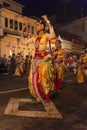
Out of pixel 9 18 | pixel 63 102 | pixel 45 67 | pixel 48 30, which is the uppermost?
pixel 9 18

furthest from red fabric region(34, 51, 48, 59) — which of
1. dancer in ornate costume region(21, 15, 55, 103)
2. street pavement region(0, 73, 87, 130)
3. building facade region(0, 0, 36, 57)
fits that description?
building facade region(0, 0, 36, 57)

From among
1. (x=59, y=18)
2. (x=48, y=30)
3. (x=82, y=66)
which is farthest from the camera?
(x=59, y=18)

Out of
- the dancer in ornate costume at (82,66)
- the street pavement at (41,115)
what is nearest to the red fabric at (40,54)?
the street pavement at (41,115)

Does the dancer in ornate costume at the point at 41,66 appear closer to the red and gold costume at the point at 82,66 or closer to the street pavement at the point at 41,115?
the street pavement at the point at 41,115

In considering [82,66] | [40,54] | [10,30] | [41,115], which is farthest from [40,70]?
[10,30]

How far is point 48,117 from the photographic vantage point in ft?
22.2

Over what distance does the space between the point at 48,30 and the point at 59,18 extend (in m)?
54.7

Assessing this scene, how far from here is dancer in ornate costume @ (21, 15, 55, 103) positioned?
8719 millimetres

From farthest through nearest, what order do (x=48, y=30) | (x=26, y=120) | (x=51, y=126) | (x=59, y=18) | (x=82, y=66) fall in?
(x=59, y=18)
(x=82, y=66)
(x=48, y=30)
(x=26, y=120)
(x=51, y=126)

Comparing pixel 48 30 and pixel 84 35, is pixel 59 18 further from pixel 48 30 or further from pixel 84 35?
pixel 48 30

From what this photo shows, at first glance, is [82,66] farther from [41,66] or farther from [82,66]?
[41,66]

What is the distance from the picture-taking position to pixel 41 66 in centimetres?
880

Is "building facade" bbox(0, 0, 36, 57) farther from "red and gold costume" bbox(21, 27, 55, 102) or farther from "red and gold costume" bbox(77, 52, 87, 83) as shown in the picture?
"red and gold costume" bbox(21, 27, 55, 102)

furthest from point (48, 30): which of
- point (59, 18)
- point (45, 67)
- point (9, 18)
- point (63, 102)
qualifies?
point (59, 18)
